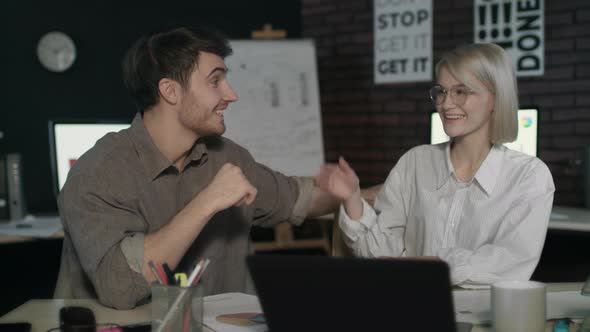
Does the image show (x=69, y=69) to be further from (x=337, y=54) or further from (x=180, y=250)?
(x=180, y=250)

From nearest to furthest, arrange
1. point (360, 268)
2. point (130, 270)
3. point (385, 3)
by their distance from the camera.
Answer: point (360, 268) → point (130, 270) → point (385, 3)

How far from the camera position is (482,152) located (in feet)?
6.64

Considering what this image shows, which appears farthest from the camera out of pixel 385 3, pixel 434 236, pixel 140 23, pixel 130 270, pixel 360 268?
pixel 140 23

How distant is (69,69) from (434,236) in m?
3.72

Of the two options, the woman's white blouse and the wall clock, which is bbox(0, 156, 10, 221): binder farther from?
the woman's white blouse

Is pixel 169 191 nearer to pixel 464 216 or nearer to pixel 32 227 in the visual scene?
pixel 464 216

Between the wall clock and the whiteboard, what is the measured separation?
1.27 metres

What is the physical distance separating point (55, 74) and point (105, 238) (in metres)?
3.76

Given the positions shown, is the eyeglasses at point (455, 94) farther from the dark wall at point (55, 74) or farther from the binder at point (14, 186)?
the dark wall at point (55, 74)

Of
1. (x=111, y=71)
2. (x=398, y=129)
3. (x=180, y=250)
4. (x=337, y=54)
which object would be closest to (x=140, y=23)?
(x=111, y=71)

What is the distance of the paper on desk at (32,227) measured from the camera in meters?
3.21

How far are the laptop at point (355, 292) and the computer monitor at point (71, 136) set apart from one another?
8.75 ft

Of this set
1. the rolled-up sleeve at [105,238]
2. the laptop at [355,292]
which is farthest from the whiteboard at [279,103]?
the laptop at [355,292]

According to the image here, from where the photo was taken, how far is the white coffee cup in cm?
124
